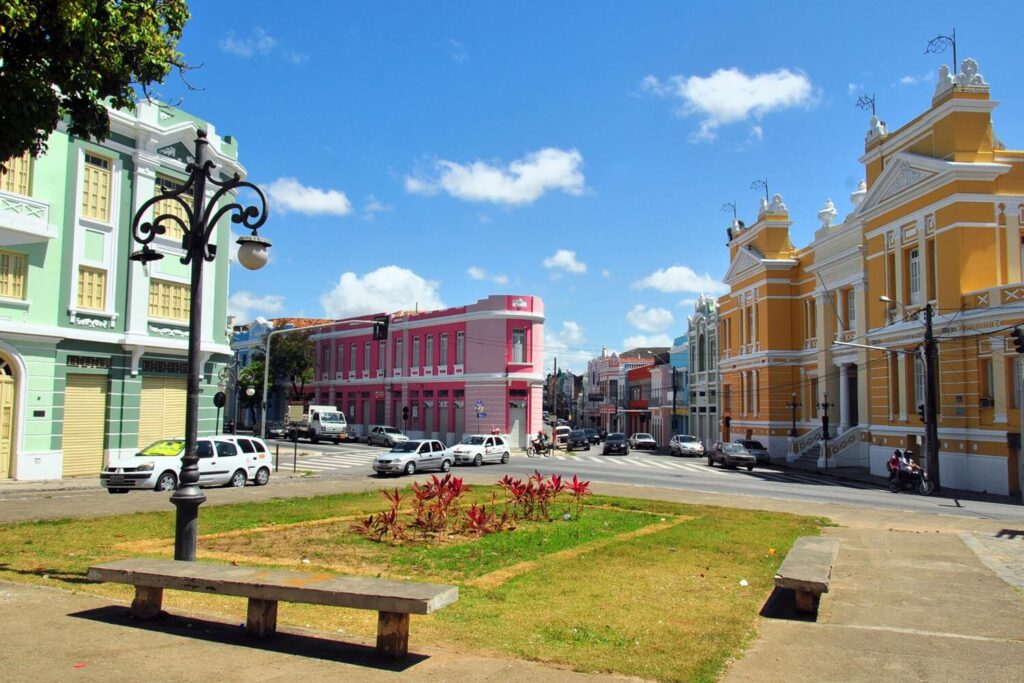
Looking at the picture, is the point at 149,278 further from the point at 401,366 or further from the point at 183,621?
the point at 401,366

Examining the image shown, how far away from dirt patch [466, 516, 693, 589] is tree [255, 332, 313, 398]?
2069 inches

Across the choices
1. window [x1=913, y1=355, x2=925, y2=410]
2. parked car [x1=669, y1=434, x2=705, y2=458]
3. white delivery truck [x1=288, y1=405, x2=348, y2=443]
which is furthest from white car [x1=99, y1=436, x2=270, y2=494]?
parked car [x1=669, y1=434, x2=705, y2=458]

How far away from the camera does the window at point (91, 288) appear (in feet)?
83.4

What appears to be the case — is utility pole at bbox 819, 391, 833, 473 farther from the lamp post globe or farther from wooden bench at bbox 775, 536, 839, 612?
the lamp post globe

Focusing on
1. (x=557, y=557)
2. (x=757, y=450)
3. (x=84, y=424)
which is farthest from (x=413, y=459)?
(x=757, y=450)

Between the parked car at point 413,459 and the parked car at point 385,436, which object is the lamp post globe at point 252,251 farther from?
the parked car at point 385,436

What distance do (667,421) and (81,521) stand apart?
65.6 m

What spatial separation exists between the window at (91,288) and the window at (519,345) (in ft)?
94.8

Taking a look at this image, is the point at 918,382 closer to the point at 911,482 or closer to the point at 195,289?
the point at 911,482

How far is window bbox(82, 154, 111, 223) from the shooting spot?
83.9 ft

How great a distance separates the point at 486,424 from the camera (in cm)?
5109

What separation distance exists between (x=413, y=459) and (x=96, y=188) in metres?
15.2

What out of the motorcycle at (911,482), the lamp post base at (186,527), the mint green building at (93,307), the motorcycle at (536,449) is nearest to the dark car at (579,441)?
the motorcycle at (536,449)

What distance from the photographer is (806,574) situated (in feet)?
27.1
